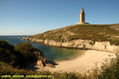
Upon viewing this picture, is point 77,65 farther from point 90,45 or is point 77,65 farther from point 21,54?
point 90,45

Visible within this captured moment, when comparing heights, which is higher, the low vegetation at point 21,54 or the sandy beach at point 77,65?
the low vegetation at point 21,54

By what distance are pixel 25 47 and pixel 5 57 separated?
18.4ft

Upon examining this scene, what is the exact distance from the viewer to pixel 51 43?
57.1m

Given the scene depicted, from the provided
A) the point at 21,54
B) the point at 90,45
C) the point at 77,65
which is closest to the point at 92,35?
the point at 90,45

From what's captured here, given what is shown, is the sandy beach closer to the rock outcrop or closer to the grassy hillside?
the rock outcrop

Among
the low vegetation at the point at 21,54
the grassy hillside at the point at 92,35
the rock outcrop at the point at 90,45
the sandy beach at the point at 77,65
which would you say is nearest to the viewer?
the low vegetation at the point at 21,54

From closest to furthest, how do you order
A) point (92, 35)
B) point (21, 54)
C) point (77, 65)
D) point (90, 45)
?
point (21, 54)
point (77, 65)
point (90, 45)
point (92, 35)

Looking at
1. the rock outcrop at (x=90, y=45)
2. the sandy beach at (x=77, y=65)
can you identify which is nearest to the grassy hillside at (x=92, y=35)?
the rock outcrop at (x=90, y=45)

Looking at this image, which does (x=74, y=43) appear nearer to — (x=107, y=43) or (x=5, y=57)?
(x=107, y=43)

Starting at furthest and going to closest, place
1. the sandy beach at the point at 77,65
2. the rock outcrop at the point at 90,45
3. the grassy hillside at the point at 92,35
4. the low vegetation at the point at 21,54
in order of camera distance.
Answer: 1. the grassy hillside at the point at 92,35
2. the rock outcrop at the point at 90,45
3. the sandy beach at the point at 77,65
4. the low vegetation at the point at 21,54

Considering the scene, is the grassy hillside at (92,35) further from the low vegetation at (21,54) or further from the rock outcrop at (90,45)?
the low vegetation at (21,54)

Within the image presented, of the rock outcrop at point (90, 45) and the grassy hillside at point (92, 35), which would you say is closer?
the rock outcrop at point (90, 45)

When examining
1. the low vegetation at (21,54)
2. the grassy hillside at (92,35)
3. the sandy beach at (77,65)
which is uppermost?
the grassy hillside at (92,35)

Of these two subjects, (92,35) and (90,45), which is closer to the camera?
(90,45)
